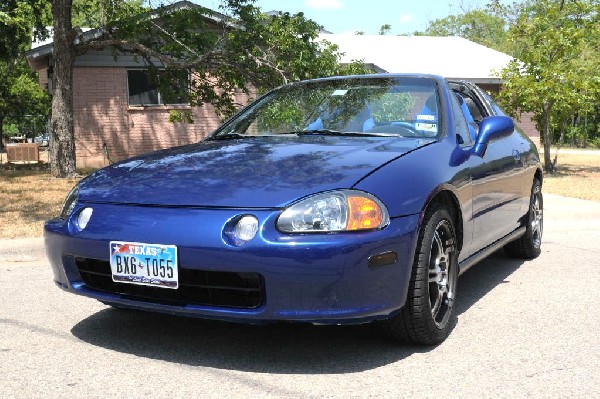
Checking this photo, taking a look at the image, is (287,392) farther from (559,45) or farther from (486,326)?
(559,45)

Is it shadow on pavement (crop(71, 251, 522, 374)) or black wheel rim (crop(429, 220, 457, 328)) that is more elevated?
black wheel rim (crop(429, 220, 457, 328))

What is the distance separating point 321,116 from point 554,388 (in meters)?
2.23

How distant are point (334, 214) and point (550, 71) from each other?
13077mm

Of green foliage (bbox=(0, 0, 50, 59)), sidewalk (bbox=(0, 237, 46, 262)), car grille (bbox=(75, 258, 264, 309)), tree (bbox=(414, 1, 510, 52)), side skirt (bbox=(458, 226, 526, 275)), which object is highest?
tree (bbox=(414, 1, 510, 52))

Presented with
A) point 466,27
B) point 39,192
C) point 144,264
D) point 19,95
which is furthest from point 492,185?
point 466,27

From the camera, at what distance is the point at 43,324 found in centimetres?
431

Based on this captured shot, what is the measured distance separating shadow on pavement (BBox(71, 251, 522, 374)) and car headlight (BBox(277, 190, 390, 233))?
2.35 ft

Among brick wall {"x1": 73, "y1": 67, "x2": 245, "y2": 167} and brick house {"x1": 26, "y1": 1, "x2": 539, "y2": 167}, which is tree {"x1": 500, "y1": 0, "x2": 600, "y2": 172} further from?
brick wall {"x1": 73, "y1": 67, "x2": 245, "y2": 167}

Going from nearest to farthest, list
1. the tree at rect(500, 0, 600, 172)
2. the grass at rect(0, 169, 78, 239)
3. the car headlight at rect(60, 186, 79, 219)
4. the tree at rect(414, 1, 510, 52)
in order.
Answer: the car headlight at rect(60, 186, 79, 219)
the grass at rect(0, 169, 78, 239)
the tree at rect(500, 0, 600, 172)
the tree at rect(414, 1, 510, 52)

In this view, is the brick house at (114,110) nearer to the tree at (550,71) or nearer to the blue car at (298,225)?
the tree at (550,71)

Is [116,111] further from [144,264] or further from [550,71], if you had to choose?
[144,264]

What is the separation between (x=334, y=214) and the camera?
3230 mm

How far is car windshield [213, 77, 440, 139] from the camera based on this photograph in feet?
14.5

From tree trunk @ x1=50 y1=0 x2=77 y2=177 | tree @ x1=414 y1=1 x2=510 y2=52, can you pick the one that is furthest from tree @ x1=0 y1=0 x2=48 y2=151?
tree @ x1=414 y1=1 x2=510 y2=52
